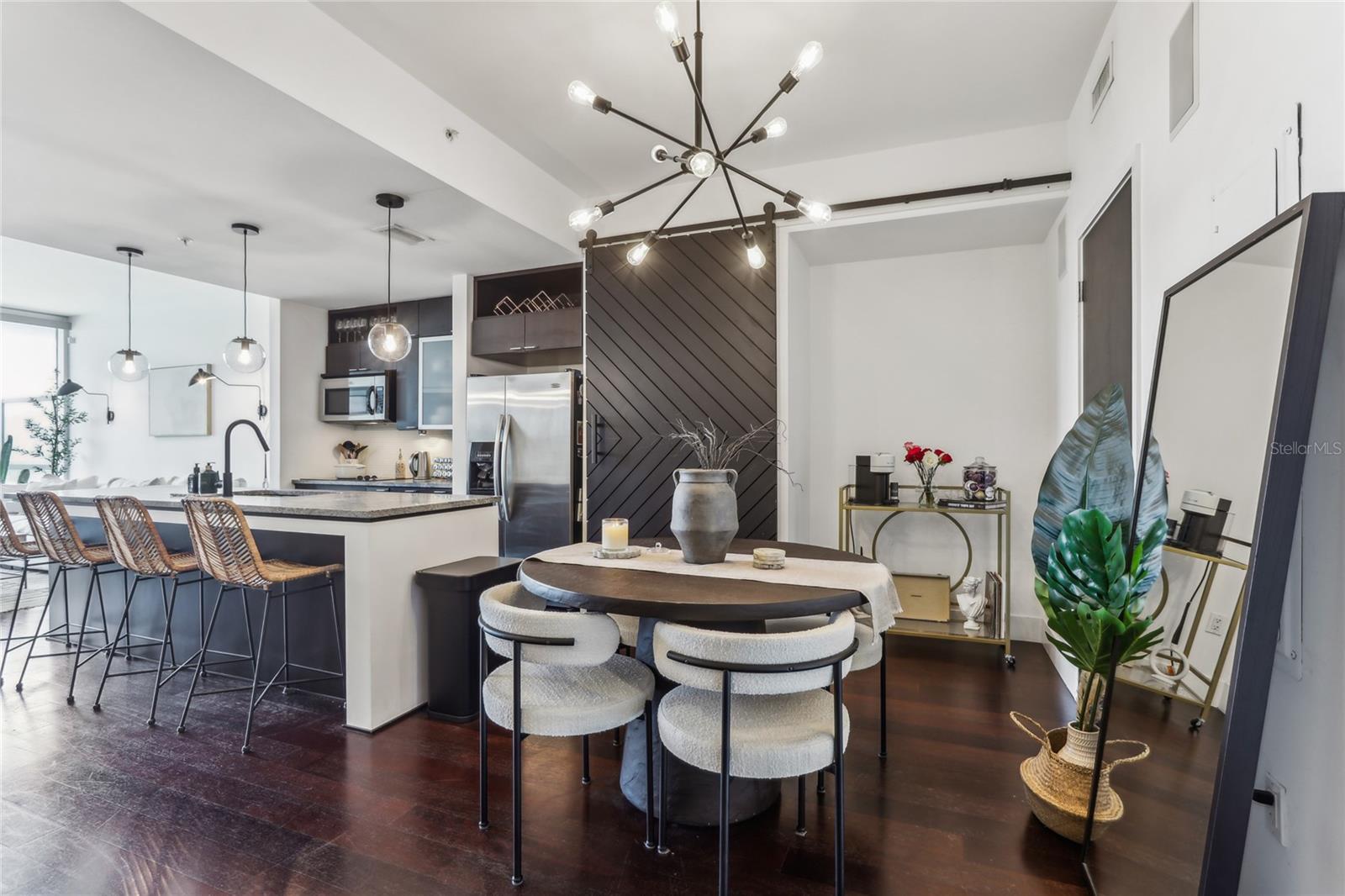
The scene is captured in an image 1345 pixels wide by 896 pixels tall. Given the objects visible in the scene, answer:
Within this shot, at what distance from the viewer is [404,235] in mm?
3957

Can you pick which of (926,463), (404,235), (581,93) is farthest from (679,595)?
(404,235)

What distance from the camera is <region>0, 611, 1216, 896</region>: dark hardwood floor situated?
1734 mm

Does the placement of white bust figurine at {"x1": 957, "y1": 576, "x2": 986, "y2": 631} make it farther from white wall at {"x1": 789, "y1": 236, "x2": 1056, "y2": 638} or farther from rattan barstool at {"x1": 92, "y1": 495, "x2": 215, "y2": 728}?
rattan barstool at {"x1": 92, "y1": 495, "x2": 215, "y2": 728}

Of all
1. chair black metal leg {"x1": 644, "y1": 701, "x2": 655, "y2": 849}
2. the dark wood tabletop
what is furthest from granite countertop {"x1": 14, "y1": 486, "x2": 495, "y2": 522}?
chair black metal leg {"x1": 644, "y1": 701, "x2": 655, "y2": 849}

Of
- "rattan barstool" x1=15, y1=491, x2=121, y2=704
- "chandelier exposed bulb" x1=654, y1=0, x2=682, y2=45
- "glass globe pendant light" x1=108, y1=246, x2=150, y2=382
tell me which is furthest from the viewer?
"glass globe pendant light" x1=108, y1=246, x2=150, y2=382

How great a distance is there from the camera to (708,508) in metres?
2.16

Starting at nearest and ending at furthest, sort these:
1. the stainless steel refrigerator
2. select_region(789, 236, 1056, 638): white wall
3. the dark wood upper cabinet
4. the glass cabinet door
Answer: select_region(789, 236, 1056, 638): white wall, the stainless steel refrigerator, the dark wood upper cabinet, the glass cabinet door

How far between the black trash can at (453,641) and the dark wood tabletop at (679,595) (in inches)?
33.1

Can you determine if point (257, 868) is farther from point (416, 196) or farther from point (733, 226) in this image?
point (733, 226)

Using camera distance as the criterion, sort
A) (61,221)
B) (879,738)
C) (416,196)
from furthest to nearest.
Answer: (61,221) → (416,196) → (879,738)

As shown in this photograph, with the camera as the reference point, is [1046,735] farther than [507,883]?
Yes

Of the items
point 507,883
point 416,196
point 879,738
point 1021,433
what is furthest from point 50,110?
point 1021,433

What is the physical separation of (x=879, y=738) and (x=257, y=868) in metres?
2.15

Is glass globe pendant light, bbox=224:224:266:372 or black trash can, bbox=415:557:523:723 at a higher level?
glass globe pendant light, bbox=224:224:266:372
